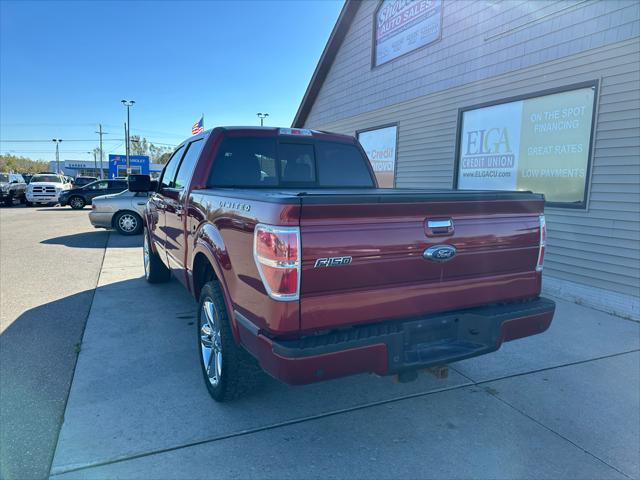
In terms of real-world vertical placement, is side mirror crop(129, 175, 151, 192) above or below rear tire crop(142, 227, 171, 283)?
above

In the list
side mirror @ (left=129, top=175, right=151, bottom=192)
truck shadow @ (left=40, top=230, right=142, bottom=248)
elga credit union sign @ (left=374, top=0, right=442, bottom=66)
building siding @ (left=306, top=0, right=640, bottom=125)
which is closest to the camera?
side mirror @ (left=129, top=175, right=151, bottom=192)

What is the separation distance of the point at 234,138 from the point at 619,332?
4.72 metres

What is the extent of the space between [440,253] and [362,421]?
52.8 inches

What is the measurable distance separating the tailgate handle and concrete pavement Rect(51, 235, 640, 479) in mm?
1368

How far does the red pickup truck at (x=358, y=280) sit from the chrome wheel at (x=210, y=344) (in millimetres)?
11

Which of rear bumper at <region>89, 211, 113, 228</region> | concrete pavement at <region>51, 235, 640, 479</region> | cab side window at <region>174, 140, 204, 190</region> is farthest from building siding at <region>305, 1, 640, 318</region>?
rear bumper at <region>89, 211, 113, 228</region>

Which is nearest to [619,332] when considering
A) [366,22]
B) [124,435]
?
[124,435]

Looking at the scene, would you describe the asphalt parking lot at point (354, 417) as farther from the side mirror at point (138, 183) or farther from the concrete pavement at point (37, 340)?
the side mirror at point (138, 183)

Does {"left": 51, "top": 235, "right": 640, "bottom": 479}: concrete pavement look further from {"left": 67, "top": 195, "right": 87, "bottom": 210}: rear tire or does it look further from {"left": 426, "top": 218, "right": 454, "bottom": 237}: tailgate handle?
{"left": 67, "top": 195, "right": 87, "bottom": 210}: rear tire

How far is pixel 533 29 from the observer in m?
6.64

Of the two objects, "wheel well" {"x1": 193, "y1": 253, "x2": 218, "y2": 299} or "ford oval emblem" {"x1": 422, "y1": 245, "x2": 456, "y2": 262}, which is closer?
"ford oval emblem" {"x1": 422, "y1": 245, "x2": 456, "y2": 262}

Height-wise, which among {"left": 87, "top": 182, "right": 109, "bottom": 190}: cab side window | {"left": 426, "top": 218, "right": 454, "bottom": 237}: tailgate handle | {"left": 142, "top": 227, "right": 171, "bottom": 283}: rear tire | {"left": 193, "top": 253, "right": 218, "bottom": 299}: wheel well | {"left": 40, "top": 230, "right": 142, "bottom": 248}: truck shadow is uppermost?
{"left": 87, "top": 182, "right": 109, "bottom": 190}: cab side window

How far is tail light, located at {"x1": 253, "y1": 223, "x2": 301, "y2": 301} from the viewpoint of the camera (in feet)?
7.11

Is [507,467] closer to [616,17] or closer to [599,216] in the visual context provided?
[599,216]
